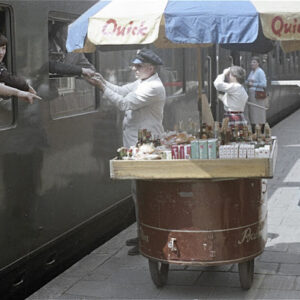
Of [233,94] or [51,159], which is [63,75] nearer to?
[51,159]

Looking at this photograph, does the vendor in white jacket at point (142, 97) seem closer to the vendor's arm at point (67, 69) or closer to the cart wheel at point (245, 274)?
the vendor's arm at point (67, 69)

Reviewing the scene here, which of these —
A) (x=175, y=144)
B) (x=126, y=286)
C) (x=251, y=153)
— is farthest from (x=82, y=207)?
(x=251, y=153)

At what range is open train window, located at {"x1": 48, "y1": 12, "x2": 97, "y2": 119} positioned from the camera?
5930 mm

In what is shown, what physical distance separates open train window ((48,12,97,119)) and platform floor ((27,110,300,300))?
1.29 metres

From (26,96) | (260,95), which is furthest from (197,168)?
(260,95)

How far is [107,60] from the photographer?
7.07 m

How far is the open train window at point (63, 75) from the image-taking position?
19.5ft

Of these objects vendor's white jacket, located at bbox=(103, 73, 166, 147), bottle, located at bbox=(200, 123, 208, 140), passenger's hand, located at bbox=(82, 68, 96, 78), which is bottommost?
bottle, located at bbox=(200, 123, 208, 140)

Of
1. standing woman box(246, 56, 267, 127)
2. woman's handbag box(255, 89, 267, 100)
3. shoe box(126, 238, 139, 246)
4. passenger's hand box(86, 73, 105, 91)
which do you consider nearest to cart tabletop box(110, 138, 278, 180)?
passenger's hand box(86, 73, 105, 91)

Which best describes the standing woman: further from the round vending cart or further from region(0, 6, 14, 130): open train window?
region(0, 6, 14, 130): open train window

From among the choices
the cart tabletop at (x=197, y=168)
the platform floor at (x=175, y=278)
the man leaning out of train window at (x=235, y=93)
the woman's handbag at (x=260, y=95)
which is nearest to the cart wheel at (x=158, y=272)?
the platform floor at (x=175, y=278)

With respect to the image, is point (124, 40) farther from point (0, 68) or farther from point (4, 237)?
point (4, 237)

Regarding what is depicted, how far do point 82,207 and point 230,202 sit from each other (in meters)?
1.72

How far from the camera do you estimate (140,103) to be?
6.05 meters
